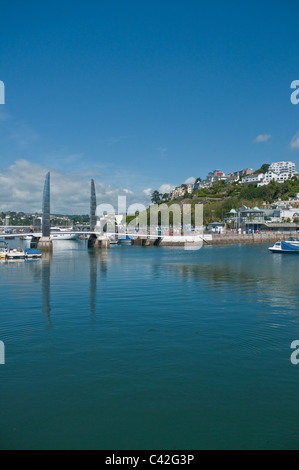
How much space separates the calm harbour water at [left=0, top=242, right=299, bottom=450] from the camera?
343 inches

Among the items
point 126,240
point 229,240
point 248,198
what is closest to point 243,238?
point 229,240

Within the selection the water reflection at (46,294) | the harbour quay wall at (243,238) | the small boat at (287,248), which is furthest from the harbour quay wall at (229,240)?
the water reflection at (46,294)

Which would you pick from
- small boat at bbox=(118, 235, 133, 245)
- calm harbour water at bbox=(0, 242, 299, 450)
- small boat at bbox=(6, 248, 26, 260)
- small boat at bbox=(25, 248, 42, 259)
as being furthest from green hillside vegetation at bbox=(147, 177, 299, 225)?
calm harbour water at bbox=(0, 242, 299, 450)

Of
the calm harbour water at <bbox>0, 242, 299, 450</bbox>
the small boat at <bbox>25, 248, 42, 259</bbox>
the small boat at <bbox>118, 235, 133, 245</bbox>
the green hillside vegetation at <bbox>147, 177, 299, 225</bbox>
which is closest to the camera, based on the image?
the calm harbour water at <bbox>0, 242, 299, 450</bbox>

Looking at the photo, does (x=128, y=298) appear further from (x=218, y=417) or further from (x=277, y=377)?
(x=218, y=417)

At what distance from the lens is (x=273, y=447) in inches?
325

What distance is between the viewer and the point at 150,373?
468 inches

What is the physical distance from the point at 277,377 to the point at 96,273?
2905 centimetres

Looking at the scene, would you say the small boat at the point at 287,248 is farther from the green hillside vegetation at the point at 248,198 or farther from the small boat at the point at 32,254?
the green hillside vegetation at the point at 248,198

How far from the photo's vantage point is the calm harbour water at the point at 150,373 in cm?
871

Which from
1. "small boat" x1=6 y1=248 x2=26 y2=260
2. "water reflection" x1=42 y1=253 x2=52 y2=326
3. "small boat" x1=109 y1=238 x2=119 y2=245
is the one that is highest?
"small boat" x1=109 y1=238 x2=119 y2=245

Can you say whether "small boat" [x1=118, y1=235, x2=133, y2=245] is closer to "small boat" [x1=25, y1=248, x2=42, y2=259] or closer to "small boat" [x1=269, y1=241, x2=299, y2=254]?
"small boat" [x1=25, y1=248, x2=42, y2=259]
